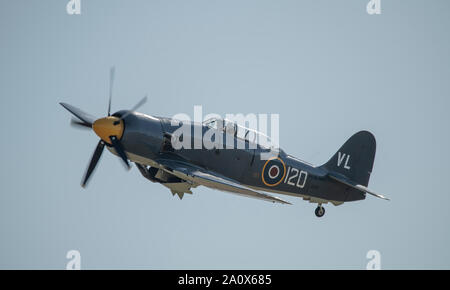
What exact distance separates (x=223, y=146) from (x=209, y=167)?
2.40 ft

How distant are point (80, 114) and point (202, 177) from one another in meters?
4.35

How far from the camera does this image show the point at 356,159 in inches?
842

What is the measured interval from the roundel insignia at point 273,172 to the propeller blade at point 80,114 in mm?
5315

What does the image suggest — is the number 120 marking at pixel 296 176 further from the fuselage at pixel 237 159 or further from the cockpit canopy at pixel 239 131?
the cockpit canopy at pixel 239 131

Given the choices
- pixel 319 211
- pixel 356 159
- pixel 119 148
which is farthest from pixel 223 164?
pixel 356 159

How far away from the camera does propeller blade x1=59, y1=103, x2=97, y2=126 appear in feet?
59.0

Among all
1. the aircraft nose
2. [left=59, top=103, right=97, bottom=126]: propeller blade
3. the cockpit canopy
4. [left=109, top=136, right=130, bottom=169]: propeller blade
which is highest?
[left=59, top=103, right=97, bottom=126]: propeller blade

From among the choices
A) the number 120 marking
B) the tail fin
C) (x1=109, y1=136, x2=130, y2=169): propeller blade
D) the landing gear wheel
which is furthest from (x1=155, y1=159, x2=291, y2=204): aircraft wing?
the tail fin

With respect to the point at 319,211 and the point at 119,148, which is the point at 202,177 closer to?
the point at 119,148

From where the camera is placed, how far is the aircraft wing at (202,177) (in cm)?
1639

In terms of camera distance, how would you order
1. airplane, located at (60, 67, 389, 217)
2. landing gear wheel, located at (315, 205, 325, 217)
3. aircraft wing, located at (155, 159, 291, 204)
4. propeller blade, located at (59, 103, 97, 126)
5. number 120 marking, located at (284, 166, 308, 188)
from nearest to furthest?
aircraft wing, located at (155, 159, 291, 204), airplane, located at (60, 67, 389, 217), propeller blade, located at (59, 103, 97, 126), number 120 marking, located at (284, 166, 308, 188), landing gear wheel, located at (315, 205, 325, 217)

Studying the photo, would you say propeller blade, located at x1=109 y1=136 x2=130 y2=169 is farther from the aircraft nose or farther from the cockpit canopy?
the cockpit canopy
